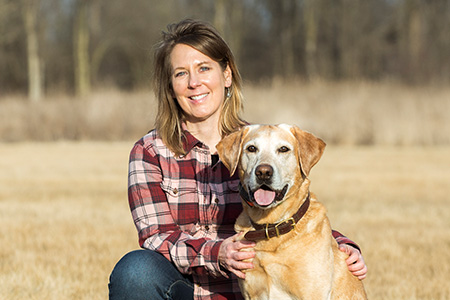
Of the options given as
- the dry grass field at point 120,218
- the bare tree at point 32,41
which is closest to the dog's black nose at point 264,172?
the dry grass field at point 120,218

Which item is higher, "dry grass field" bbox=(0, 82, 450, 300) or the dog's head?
the dog's head

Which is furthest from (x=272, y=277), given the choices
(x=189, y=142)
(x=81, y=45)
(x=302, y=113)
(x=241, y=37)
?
(x=241, y=37)

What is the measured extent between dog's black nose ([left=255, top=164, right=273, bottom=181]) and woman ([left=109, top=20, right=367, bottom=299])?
38 cm

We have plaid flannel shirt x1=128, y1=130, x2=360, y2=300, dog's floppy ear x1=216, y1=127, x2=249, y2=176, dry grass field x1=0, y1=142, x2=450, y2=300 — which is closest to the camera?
dog's floppy ear x1=216, y1=127, x2=249, y2=176

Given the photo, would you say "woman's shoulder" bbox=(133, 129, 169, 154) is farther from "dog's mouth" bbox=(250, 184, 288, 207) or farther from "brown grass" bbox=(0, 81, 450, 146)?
"brown grass" bbox=(0, 81, 450, 146)

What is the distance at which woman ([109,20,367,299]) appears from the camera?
3301 mm

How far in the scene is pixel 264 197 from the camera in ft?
9.92

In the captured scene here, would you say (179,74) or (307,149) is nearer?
(307,149)

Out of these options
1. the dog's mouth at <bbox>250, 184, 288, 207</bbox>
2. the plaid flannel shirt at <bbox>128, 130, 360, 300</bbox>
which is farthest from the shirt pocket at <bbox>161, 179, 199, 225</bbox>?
the dog's mouth at <bbox>250, 184, 288, 207</bbox>

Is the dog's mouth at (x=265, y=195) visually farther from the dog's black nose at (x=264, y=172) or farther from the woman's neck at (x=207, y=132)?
the woman's neck at (x=207, y=132)

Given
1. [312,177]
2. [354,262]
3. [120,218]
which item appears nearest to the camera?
[354,262]

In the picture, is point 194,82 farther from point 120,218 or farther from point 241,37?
point 241,37

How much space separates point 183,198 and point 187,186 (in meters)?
0.08

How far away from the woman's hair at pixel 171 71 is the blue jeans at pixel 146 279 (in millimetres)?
691
